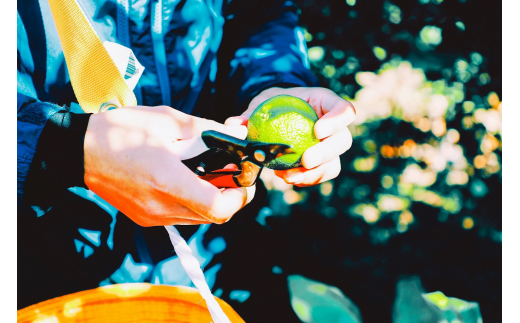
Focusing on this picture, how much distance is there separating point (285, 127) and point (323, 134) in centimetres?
15

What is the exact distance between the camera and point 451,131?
3033 millimetres

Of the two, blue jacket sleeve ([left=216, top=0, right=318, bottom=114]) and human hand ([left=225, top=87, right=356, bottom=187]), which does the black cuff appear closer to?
human hand ([left=225, top=87, right=356, bottom=187])

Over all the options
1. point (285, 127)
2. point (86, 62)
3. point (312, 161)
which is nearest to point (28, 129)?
point (86, 62)

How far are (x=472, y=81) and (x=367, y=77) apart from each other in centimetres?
83

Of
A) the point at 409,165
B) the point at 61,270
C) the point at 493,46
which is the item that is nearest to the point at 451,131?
the point at 409,165

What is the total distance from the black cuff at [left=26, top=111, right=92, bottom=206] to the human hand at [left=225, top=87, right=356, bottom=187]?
0.55m

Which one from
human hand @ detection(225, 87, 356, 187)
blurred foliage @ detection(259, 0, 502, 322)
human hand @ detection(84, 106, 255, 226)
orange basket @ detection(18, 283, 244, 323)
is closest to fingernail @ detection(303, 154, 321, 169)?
human hand @ detection(225, 87, 356, 187)

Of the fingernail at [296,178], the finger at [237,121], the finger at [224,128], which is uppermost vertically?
the finger at [224,128]

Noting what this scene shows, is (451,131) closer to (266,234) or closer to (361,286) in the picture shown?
(361,286)

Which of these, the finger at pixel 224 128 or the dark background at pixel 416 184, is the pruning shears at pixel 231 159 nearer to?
the finger at pixel 224 128

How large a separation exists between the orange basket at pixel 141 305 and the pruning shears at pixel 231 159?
0.54m

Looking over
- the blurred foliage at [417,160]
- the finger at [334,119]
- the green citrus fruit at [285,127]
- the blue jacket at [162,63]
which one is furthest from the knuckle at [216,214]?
the blurred foliage at [417,160]

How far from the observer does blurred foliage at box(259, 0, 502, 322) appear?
2.97m

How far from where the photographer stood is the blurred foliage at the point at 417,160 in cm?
297
